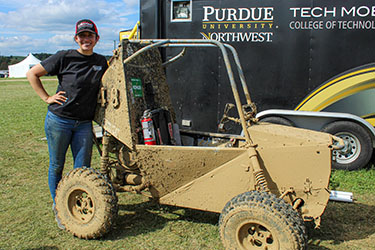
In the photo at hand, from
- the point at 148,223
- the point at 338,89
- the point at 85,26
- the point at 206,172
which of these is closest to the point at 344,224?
the point at 206,172

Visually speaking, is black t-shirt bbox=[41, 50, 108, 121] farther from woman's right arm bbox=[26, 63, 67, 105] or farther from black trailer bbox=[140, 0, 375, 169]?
black trailer bbox=[140, 0, 375, 169]

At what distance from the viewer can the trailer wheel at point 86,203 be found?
11.1 feet

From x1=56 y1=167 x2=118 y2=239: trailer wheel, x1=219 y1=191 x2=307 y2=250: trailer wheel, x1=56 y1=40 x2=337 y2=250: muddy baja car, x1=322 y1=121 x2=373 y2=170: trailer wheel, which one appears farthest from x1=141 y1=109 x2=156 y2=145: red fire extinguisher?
x1=322 y1=121 x2=373 y2=170: trailer wheel

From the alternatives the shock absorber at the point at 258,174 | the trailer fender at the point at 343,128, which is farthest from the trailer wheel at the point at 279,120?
the shock absorber at the point at 258,174

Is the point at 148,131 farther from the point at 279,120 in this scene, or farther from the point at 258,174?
the point at 279,120

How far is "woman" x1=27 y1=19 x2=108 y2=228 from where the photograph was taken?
3.48 metres

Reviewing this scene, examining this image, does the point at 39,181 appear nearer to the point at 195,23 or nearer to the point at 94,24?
the point at 94,24

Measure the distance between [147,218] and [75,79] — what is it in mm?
1645

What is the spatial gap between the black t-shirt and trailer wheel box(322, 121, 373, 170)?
12.0 feet

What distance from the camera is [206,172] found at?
3371 mm

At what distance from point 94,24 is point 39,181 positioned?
2.68 meters

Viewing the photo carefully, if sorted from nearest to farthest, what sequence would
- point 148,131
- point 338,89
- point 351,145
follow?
point 148,131 → point 338,89 → point 351,145

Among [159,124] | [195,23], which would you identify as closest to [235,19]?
[195,23]

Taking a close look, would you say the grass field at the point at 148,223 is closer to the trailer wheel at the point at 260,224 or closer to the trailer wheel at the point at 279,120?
the trailer wheel at the point at 260,224
